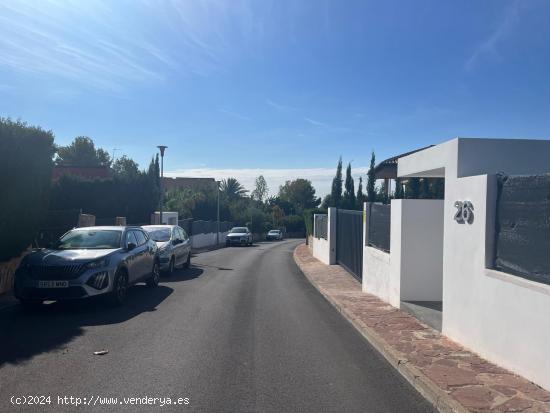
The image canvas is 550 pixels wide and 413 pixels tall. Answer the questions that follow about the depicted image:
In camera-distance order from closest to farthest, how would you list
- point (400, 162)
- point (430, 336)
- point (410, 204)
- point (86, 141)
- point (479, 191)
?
point (479, 191)
point (430, 336)
point (410, 204)
point (400, 162)
point (86, 141)

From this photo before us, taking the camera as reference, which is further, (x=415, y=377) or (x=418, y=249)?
(x=418, y=249)

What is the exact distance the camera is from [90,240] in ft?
35.9

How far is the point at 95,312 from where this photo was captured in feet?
31.0

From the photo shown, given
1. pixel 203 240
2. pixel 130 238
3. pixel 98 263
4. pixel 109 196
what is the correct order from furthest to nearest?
pixel 203 240
pixel 109 196
pixel 130 238
pixel 98 263

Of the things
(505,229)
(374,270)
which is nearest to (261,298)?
(374,270)

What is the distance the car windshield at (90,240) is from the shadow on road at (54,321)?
1136mm

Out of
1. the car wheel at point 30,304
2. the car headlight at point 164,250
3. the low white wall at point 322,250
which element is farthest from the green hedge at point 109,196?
the car wheel at point 30,304

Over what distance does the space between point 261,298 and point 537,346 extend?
7040mm

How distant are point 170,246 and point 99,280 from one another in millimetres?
6962

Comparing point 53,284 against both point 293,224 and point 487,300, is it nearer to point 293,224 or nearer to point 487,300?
point 487,300

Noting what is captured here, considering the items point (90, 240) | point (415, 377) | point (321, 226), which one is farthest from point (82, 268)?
point (321, 226)

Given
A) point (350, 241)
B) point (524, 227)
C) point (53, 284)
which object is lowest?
point (53, 284)

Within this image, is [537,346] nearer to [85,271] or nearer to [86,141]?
[85,271]

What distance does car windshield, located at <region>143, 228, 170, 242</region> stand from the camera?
1681 cm
